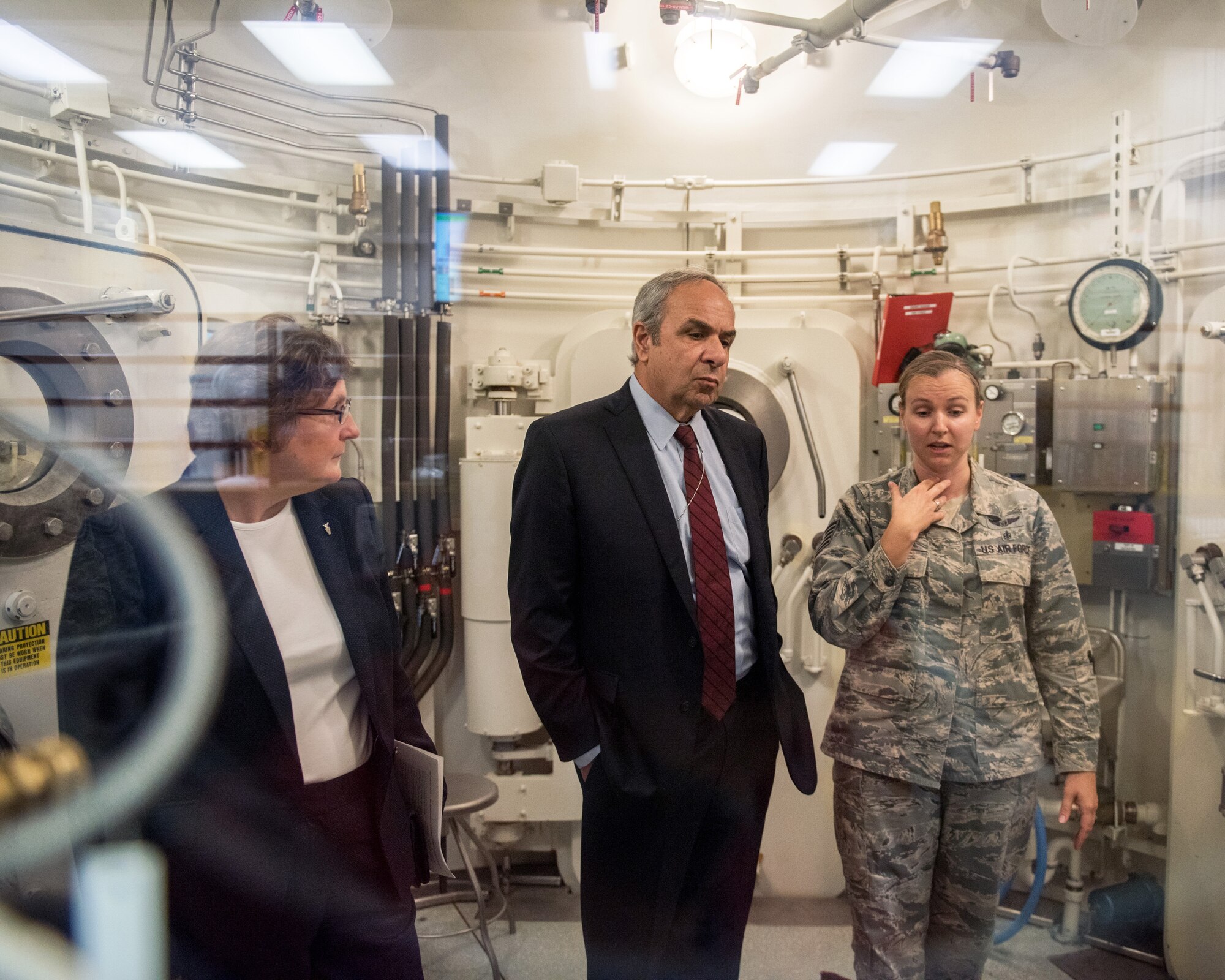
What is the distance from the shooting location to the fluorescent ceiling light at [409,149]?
170cm

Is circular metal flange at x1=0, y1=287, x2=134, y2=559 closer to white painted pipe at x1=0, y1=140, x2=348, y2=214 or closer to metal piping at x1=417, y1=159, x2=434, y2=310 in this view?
white painted pipe at x1=0, y1=140, x2=348, y2=214

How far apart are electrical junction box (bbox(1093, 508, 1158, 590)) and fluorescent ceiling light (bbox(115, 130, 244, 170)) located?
2332 millimetres

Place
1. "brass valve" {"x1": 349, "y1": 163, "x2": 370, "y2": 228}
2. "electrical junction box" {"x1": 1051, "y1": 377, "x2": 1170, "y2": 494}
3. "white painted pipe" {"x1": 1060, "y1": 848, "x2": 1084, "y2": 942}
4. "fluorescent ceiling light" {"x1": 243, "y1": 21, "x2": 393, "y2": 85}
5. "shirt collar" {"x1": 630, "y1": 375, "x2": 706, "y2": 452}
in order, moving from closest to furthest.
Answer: "shirt collar" {"x1": 630, "y1": 375, "x2": 706, "y2": 452}
"fluorescent ceiling light" {"x1": 243, "y1": 21, "x2": 393, "y2": 85}
"brass valve" {"x1": 349, "y1": 163, "x2": 370, "y2": 228}
"electrical junction box" {"x1": 1051, "y1": 377, "x2": 1170, "y2": 494}
"white painted pipe" {"x1": 1060, "y1": 848, "x2": 1084, "y2": 942}

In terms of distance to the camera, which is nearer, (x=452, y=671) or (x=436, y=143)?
(x=436, y=143)

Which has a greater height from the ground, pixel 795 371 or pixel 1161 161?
pixel 1161 161

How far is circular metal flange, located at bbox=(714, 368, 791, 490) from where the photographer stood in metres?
2.03

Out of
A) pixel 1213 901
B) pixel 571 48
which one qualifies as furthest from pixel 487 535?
pixel 1213 901

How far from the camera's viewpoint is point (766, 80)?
6.10 ft

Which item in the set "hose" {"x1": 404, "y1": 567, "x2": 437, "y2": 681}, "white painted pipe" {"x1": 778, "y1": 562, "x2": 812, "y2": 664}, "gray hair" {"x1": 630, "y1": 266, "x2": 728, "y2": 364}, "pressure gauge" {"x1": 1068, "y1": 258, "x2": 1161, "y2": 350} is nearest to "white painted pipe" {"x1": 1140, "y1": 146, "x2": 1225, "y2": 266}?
"pressure gauge" {"x1": 1068, "y1": 258, "x2": 1161, "y2": 350}

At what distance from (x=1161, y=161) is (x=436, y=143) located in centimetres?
195

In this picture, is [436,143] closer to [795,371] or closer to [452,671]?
[795,371]

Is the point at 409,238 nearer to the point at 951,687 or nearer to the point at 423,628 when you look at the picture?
the point at 423,628

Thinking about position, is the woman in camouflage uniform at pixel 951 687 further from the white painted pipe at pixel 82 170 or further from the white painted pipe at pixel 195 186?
the white painted pipe at pixel 82 170

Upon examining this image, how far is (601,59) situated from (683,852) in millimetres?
1744
